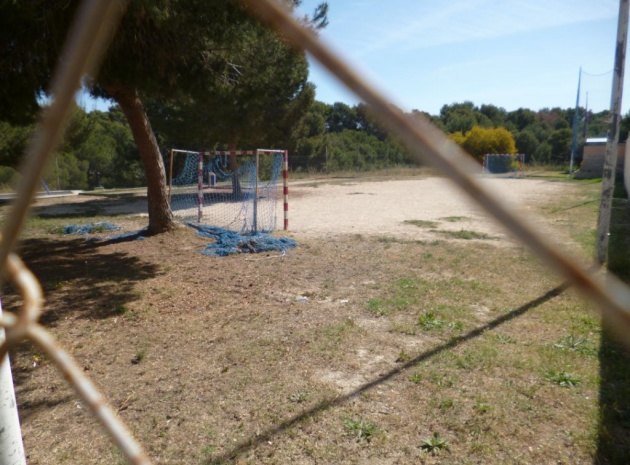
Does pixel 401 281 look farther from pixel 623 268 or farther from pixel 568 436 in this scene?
pixel 568 436

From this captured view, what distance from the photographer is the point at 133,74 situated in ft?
20.2

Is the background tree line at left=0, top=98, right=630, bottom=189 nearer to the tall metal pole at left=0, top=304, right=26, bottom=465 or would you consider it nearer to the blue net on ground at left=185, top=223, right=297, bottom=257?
the tall metal pole at left=0, top=304, right=26, bottom=465

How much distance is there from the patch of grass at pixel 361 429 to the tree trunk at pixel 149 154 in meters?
6.30

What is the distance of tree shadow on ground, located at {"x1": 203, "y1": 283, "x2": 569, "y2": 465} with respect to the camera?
2.50 m

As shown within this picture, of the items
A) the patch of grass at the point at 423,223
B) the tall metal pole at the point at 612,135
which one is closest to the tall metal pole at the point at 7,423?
the tall metal pole at the point at 612,135

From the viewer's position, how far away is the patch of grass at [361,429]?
8.46 feet

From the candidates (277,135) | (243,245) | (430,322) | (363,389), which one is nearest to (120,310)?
(363,389)

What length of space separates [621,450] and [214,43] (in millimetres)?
6134

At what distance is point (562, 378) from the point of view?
3.15 m

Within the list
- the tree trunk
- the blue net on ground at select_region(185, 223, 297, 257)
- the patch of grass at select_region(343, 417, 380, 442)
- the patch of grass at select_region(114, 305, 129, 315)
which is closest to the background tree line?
the tree trunk

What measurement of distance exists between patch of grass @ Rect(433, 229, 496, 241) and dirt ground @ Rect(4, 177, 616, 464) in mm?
1571

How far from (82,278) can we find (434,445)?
4763 millimetres

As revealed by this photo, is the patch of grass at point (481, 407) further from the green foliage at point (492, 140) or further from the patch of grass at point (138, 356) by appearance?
the green foliage at point (492, 140)

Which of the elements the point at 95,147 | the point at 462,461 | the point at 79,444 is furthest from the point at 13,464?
the point at 95,147
